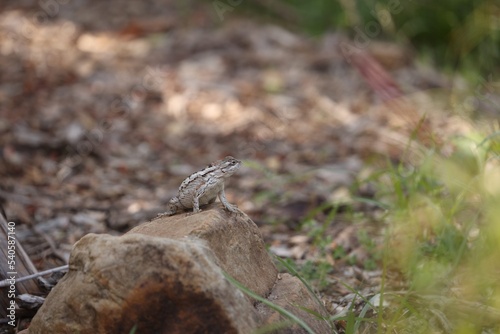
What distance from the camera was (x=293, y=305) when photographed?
274 cm

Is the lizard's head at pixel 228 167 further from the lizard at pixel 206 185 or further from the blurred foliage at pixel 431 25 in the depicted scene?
the blurred foliage at pixel 431 25

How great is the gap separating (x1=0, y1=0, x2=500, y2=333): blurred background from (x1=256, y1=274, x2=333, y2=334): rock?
169mm

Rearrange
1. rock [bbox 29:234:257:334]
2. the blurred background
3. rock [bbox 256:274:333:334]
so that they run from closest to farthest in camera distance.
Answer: rock [bbox 29:234:257:334] → rock [bbox 256:274:333:334] → the blurred background

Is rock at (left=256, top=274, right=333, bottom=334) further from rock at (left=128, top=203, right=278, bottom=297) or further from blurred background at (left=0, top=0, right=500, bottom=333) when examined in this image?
blurred background at (left=0, top=0, right=500, bottom=333)

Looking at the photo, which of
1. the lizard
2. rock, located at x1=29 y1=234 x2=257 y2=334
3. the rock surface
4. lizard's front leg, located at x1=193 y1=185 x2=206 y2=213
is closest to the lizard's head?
the lizard

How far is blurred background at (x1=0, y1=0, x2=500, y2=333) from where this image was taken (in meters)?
3.68

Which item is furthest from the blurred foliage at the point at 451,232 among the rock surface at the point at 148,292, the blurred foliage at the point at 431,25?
the blurred foliage at the point at 431,25

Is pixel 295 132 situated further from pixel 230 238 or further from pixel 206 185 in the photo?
pixel 230 238

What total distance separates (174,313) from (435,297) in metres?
1.41

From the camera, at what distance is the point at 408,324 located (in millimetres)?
3043

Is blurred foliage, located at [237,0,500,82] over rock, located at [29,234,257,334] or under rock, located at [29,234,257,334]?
under

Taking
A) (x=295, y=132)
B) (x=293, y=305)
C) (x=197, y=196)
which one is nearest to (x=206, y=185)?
(x=197, y=196)

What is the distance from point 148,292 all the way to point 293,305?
648 millimetres

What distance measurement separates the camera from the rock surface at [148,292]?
2.40 meters
